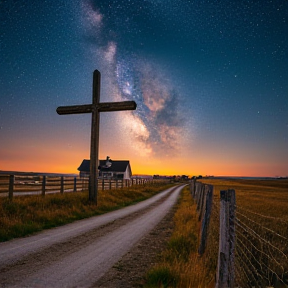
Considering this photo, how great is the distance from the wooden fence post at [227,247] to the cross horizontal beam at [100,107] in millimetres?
9647

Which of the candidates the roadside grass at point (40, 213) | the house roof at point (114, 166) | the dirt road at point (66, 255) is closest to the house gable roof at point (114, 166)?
the house roof at point (114, 166)

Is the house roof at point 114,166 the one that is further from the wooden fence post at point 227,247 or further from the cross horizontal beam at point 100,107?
the wooden fence post at point 227,247

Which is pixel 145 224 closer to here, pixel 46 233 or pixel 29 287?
pixel 46 233

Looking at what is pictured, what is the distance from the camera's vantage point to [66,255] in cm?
543

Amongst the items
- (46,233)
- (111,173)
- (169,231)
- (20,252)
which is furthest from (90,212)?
(111,173)

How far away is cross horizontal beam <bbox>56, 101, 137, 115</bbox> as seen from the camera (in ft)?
41.6

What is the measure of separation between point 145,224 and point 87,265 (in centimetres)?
497

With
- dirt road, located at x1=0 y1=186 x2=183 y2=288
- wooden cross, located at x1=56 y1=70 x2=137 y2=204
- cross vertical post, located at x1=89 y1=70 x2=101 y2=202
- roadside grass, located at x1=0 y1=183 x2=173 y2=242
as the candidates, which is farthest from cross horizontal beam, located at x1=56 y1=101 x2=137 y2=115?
dirt road, located at x1=0 y1=186 x2=183 y2=288

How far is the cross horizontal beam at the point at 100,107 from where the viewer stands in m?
12.7

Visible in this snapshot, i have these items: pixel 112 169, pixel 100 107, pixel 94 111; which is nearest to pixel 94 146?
pixel 94 111

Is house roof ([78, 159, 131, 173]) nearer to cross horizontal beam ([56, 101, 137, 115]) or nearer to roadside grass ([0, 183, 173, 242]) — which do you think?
cross horizontal beam ([56, 101, 137, 115])

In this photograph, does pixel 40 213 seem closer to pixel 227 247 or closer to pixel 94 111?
pixel 94 111

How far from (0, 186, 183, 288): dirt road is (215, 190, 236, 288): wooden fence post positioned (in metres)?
2.12

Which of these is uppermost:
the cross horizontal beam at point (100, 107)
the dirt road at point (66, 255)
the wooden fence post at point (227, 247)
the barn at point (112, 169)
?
the cross horizontal beam at point (100, 107)
